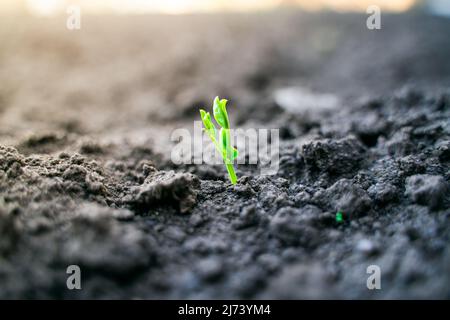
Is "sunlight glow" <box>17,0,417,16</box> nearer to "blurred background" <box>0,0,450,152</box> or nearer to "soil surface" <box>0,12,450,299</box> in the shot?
"blurred background" <box>0,0,450,152</box>

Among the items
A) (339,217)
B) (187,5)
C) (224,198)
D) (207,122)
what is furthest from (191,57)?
(339,217)

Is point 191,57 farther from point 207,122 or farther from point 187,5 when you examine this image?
point 207,122

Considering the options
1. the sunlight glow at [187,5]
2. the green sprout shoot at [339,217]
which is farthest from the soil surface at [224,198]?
the sunlight glow at [187,5]

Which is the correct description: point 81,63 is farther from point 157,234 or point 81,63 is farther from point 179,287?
point 179,287

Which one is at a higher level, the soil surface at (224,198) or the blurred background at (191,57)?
the blurred background at (191,57)

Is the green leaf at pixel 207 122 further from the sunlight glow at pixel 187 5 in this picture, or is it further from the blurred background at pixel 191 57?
the sunlight glow at pixel 187 5

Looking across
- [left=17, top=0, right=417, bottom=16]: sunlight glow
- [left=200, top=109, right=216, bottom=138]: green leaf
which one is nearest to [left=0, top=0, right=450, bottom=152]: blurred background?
[left=17, top=0, right=417, bottom=16]: sunlight glow
